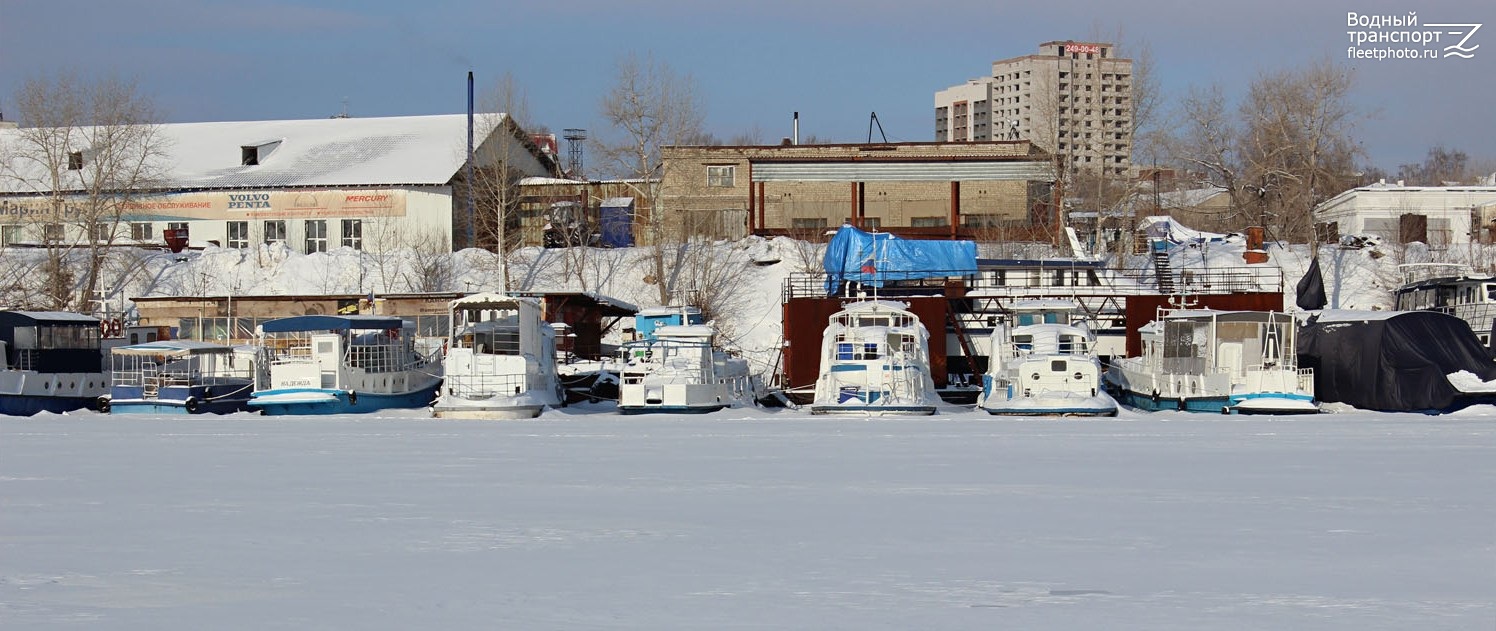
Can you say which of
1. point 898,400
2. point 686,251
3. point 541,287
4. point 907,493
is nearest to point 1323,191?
point 686,251

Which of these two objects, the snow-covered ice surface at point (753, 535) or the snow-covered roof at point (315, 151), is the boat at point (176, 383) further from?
the snow-covered roof at point (315, 151)

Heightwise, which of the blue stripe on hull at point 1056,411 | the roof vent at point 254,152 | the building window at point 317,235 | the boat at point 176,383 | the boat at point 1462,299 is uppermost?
the roof vent at point 254,152

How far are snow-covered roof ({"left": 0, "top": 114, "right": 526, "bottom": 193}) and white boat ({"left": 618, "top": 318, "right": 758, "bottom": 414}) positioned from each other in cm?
2548

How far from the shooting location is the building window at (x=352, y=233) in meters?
60.4

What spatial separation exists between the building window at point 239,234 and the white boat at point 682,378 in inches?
1139

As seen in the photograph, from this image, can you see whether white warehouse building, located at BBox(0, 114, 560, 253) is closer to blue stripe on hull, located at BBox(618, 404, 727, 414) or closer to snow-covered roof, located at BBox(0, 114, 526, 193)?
snow-covered roof, located at BBox(0, 114, 526, 193)

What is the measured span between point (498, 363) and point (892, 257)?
591 inches

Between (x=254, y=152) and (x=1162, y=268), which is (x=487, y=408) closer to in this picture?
(x=1162, y=268)

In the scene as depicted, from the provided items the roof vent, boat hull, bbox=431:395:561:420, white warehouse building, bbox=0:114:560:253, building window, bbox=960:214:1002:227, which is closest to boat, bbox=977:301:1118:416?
boat hull, bbox=431:395:561:420

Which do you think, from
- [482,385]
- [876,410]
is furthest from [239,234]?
[876,410]

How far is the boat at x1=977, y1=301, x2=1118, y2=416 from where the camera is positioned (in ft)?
112

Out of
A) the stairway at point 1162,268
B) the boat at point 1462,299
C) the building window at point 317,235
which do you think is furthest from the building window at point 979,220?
the building window at point 317,235

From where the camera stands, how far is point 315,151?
6456 centimetres

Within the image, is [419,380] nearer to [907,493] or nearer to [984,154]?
[907,493]
